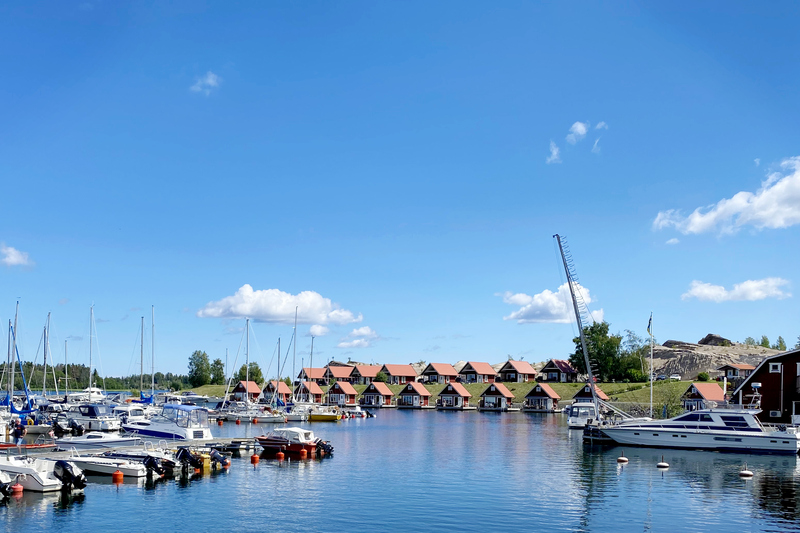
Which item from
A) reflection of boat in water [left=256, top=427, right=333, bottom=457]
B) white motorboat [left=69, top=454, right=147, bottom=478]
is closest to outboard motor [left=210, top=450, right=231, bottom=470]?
white motorboat [left=69, top=454, right=147, bottom=478]

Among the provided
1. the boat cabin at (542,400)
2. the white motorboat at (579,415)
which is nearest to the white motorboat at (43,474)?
the white motorboat at (579,415)

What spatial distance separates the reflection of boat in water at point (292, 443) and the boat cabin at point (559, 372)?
124989 mm

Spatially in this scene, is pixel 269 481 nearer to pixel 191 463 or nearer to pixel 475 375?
pixel 191 463

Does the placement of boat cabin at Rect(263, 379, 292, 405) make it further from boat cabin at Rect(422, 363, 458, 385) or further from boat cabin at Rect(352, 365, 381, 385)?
boat cabin at Rect(422, 363, 458, 385)

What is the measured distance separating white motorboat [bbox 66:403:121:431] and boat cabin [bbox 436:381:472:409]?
93767mm

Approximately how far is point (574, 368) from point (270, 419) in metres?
101

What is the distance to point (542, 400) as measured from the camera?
154 metres

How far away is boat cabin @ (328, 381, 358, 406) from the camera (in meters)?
166

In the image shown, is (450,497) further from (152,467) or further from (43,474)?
(43,474)

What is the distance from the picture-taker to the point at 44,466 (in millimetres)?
44062

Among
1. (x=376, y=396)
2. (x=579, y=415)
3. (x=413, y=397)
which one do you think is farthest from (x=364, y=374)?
(x=579, y=415)

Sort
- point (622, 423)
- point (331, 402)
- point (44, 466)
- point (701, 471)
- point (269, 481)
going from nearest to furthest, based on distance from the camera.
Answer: point (44, 466), point (269, 481), point (701, 471), point (622, 423), point (331, 402)

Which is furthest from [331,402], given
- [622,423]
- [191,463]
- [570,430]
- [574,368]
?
[191,463]

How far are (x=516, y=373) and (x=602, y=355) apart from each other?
76.2ft
